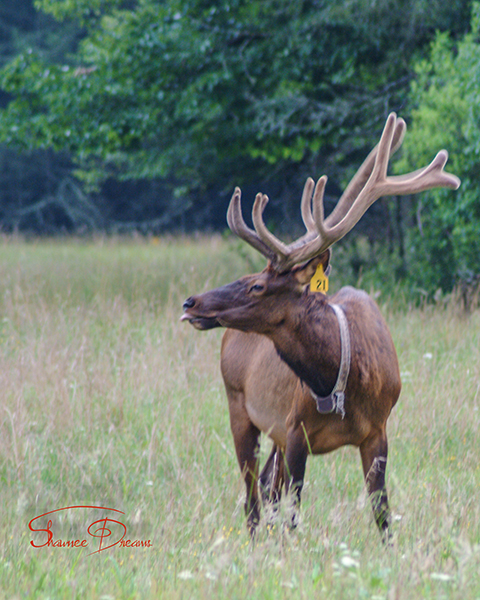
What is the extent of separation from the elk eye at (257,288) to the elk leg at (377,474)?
804 mm

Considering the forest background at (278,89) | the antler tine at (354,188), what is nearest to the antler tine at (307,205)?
the antler tine at (354,188)

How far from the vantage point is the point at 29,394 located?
16.0ft

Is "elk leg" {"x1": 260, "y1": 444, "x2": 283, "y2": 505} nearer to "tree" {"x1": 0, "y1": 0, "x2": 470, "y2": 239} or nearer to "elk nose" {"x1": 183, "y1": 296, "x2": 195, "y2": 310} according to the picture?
"elk nose" {"x1": 183, "y1": 296, "x2": 195, "y2": 310}

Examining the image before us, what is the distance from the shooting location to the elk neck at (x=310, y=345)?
309 cm

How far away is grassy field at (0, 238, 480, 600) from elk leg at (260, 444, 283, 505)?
0.47 feet

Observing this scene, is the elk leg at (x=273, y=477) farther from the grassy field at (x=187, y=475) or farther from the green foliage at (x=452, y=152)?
the green foliage at (x=452, y=152)

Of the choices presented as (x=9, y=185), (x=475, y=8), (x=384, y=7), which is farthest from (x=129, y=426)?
(x=9, y=185)

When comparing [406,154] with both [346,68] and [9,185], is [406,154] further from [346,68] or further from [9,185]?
[9,185]

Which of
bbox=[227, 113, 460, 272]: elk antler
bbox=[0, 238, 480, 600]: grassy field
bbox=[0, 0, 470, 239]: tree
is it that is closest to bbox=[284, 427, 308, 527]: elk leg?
bbox=[0, 238, 480, 600]: grassy field

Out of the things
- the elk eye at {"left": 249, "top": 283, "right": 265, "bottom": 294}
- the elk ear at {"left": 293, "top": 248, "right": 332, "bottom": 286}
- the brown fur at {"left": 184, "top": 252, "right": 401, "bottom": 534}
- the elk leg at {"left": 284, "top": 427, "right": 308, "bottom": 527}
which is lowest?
the elk leg at {"left": 284, "top": 427, "right": 308, "bottom": 527}

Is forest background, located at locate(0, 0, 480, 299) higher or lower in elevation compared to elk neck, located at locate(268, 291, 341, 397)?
higher

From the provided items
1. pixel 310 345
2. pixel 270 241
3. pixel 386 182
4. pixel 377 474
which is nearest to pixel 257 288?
pixel 270 241

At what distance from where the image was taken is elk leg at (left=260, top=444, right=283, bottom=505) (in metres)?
3.53

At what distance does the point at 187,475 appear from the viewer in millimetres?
3746
